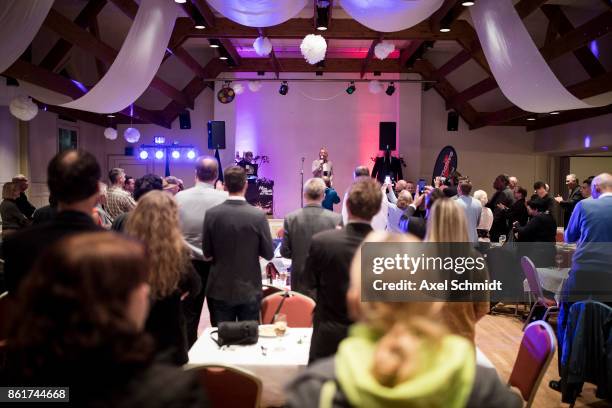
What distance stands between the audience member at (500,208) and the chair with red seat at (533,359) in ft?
15.7

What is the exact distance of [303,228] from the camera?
3389 mm

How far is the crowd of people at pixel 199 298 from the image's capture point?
0.87 meters

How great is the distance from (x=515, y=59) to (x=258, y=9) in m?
2.91

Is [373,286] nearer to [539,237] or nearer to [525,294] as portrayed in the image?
[539,237]

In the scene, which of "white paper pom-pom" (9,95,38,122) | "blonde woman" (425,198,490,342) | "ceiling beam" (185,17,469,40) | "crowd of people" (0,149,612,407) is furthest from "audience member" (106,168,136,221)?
"ceiling beam" (185,17,469,40)

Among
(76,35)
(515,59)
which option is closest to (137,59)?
(76,35)

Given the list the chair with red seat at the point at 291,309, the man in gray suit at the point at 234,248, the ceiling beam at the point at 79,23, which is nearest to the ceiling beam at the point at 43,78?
the ceiling beam at the point at 79,23

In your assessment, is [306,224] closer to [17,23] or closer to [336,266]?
[336,266]

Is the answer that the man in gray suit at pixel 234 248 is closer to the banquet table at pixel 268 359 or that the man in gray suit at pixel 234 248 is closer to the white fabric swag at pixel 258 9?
the banquet table at pixel 268 359

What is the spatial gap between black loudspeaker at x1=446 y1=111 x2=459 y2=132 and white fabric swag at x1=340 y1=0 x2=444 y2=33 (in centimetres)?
739

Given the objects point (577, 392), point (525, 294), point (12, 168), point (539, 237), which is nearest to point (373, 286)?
point (577, 392)

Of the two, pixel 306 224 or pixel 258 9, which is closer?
pixel 306 224

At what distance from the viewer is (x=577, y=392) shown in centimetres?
340

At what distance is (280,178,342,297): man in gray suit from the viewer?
3363mm
